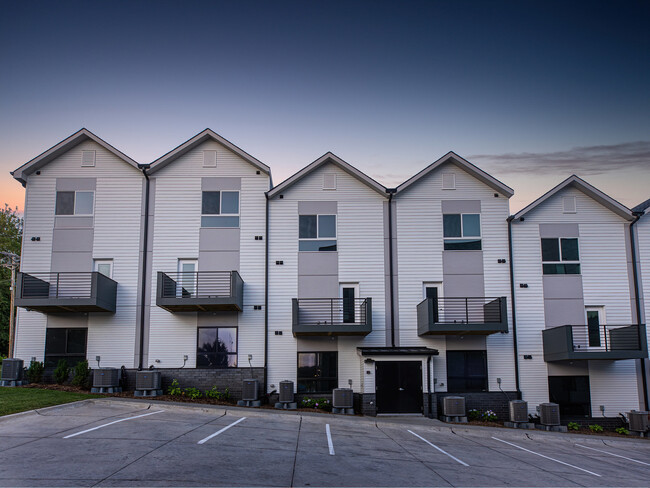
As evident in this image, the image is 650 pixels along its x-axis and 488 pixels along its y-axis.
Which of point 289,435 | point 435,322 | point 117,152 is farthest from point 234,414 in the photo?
point 117,152

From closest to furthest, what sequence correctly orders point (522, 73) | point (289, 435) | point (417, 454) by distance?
point (417, 454), point (289, 435), point (522, 73)

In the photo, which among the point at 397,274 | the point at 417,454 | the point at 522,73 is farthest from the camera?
the point at 397,274

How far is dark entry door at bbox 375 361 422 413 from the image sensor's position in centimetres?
2097

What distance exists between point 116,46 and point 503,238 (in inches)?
650

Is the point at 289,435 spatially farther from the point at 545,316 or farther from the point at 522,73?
the point at 522,73

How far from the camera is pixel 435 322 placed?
2158cm

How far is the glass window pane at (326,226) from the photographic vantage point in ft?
75.7

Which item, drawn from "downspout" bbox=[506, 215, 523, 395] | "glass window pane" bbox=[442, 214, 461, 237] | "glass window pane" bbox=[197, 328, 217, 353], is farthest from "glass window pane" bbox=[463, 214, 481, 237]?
"glass window pane" bbox=[197, 328, 217, 353]

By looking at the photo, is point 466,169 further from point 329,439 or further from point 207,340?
point 329,439

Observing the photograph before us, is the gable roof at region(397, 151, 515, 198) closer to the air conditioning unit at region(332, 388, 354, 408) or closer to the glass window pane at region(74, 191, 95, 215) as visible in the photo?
the air conditioning unit at region(332, 388, 354, 408)

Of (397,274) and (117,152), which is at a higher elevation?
(117,152)

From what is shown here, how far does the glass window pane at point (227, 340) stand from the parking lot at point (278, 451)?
3710 mm

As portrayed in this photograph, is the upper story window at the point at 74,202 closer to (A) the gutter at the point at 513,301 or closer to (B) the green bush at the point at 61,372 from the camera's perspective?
(B) the green bush at the point at 61,372

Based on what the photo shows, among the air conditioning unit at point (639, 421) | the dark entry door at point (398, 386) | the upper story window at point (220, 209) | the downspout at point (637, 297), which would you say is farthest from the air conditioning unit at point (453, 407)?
the upper story window at point (220, 209)
